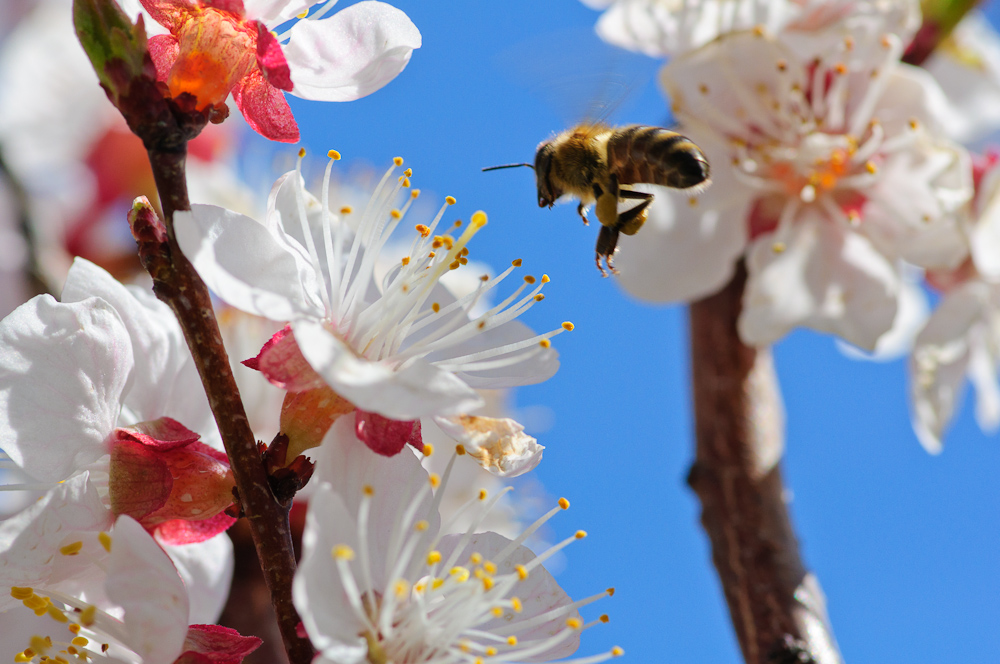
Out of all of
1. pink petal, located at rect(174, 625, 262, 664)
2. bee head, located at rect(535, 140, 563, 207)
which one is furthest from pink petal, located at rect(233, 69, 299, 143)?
bee head, located at rect(535, 140, 563, 207)

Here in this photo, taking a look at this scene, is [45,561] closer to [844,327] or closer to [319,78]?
[319,78]

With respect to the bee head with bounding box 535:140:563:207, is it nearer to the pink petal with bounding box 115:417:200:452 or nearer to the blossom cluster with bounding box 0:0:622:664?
the blossom cluster with bounding box 0:0:622:664

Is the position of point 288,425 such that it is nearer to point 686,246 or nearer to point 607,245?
point 607,245

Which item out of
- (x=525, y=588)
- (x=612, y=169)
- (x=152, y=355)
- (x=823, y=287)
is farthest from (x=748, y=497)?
(x=152, y=355)

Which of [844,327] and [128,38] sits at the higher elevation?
[844,327]

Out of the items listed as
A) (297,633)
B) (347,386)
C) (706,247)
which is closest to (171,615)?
(297,633)

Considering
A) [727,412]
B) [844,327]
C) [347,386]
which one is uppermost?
[844,327]

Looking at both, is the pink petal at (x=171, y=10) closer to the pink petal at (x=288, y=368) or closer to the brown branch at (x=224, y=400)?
the brown branch at (x=224, y=400)
